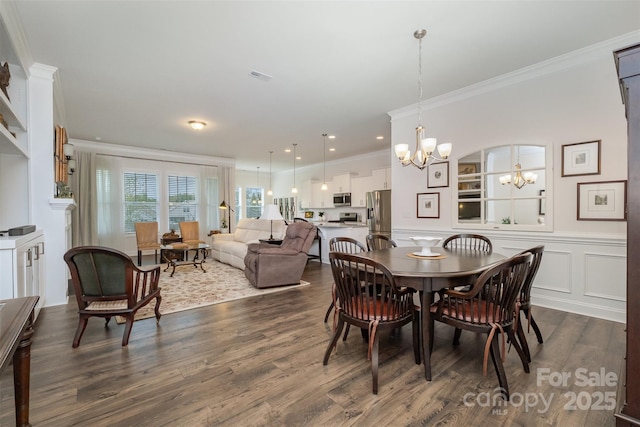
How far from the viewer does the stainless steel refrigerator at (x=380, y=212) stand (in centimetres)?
672

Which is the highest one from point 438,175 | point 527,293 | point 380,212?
point 438,175

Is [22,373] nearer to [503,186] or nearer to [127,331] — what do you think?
[127,331]

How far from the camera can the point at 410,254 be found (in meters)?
2.82

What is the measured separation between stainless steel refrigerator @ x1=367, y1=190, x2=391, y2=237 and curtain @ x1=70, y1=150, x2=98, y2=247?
6.68m

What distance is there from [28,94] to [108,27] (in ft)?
5.22

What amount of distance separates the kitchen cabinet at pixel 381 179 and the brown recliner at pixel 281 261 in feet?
10.3

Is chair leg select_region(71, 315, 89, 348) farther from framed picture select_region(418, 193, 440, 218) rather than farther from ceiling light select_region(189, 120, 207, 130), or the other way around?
framed picture select_region(418, 193, 440, 218)

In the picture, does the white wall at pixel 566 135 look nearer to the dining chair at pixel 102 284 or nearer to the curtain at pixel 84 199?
the dining chair at pixel 102 284

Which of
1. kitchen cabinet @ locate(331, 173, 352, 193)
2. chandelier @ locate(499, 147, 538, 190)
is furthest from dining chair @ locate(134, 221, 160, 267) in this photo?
chandelier @ locate(499, 147, 538, 190)

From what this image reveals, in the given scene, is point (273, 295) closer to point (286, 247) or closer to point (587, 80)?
point (286, 247)

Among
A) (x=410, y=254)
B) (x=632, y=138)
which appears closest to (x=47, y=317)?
(x=410, y=254)

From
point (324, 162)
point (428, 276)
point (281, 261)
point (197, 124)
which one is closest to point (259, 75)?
point (197, 124)

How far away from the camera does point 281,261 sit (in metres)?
4.46

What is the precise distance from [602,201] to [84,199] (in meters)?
9.24
